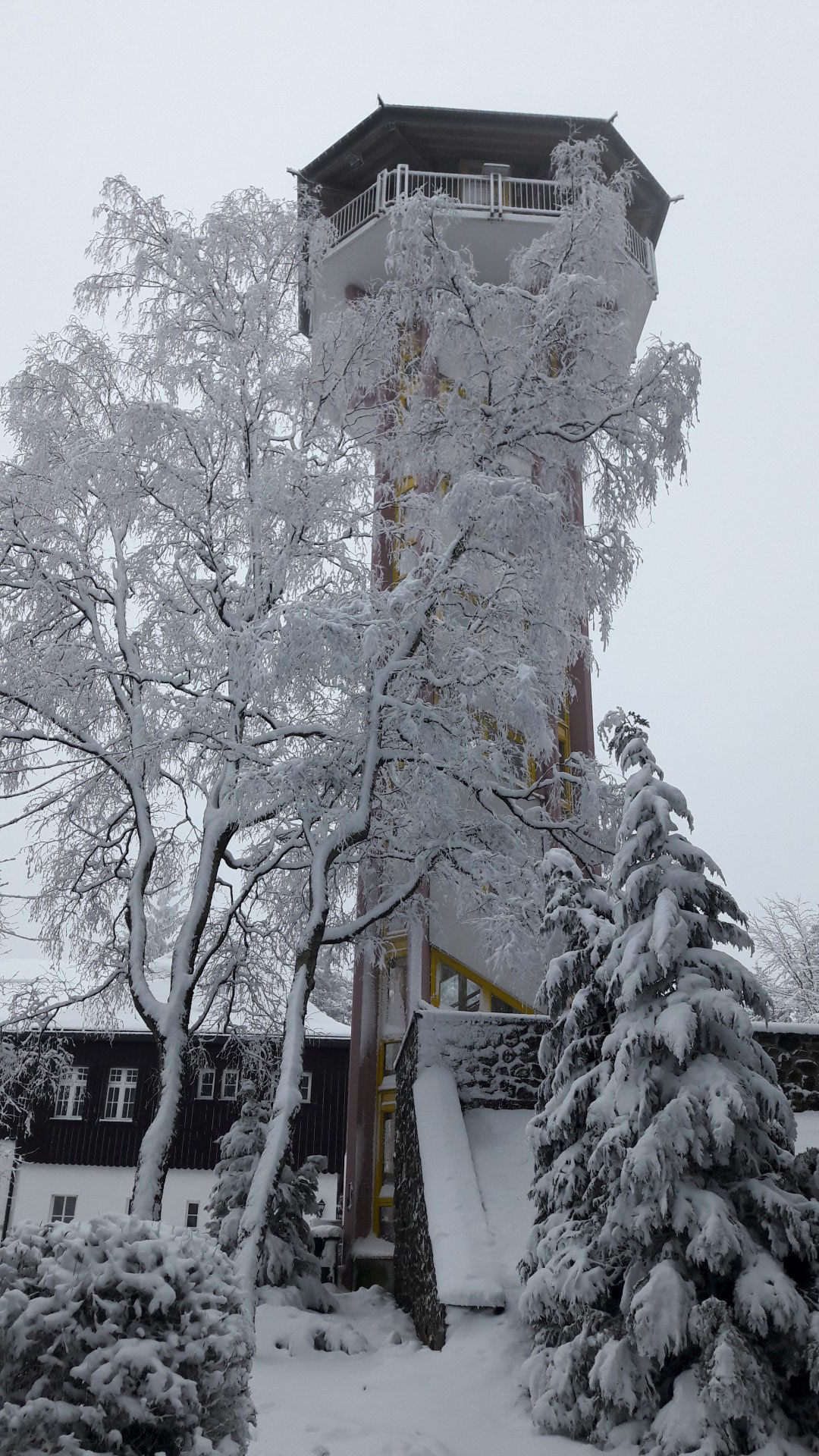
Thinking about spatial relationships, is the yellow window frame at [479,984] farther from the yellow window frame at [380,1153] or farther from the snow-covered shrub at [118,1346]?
the snow-covered shrub at [118,1346]

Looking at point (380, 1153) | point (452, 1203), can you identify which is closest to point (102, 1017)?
point (380, 1153)

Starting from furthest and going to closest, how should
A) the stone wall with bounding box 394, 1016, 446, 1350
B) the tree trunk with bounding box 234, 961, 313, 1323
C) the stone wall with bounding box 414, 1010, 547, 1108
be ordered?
1. the stone wall with bounding box 414, 1010, 547, 1108
2. the tree trunk with bounding box 234, 961, 313, 1323
3. the stone wall with bounding box 394, 1016, 446, 1350

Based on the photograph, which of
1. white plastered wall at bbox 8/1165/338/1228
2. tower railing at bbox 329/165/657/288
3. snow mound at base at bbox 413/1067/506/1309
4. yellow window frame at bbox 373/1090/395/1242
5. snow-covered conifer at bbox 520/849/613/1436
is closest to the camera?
snow-covered conifer at bbox 520/849/613/1436

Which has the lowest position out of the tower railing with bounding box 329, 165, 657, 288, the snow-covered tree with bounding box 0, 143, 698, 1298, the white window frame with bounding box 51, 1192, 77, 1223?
the white window frame with bounding box 51, 1192, 77, 1223

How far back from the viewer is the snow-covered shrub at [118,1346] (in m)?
4.00

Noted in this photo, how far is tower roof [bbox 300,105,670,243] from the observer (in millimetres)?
19922

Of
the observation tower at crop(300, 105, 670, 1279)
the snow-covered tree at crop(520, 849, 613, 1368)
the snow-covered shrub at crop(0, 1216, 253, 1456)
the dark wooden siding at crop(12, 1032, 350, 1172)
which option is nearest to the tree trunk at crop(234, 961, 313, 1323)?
the snow-covered tree at crop(520, 849, 613, 1368)

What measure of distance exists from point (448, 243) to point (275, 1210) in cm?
1529

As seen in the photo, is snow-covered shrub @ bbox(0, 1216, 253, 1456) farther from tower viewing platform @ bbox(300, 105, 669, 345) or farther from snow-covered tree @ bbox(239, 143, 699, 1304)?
tower viewing platform @ bbox(300, 105, 669, 345)

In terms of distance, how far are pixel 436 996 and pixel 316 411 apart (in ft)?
25.8

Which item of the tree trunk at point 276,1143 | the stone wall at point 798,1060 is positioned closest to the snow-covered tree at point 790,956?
the stone wall at point 798,1060

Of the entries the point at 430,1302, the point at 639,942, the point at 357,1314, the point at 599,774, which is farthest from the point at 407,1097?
the point at 639,942

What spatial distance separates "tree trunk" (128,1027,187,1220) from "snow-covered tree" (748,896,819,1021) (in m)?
15.7

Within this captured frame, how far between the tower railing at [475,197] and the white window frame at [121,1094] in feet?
63.2
